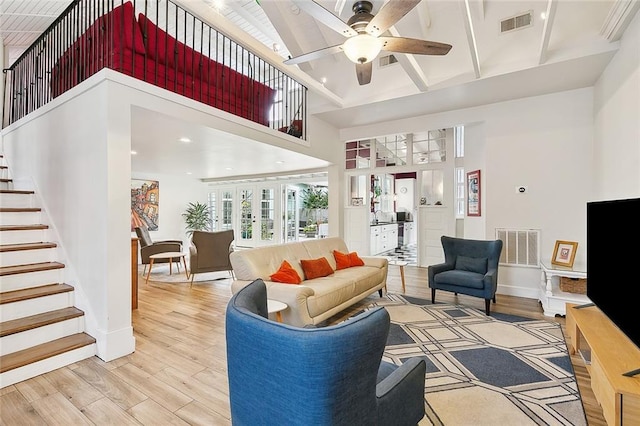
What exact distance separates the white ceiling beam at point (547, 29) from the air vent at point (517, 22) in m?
0.58

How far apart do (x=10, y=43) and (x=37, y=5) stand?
5.29ft

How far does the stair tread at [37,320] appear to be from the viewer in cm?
237

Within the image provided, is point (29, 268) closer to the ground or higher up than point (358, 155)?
closer to the ground

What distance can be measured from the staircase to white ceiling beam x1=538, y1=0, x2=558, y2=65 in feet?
16.2

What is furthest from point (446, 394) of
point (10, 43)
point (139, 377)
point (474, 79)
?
point (10, 43)

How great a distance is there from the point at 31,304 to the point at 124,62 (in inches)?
90.5

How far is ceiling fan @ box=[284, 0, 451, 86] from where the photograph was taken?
6.87 ft

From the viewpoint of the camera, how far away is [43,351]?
2.39 meters

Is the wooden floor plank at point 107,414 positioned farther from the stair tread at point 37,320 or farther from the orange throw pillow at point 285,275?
the orange throw pillow at point 285,275

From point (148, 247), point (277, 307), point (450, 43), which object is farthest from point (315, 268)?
point (148, 247)

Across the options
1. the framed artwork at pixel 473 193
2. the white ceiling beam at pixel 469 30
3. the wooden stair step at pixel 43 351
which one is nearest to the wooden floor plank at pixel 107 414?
the wooden stair step at pixel 43 351

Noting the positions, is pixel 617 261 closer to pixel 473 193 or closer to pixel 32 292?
pixel 473 193

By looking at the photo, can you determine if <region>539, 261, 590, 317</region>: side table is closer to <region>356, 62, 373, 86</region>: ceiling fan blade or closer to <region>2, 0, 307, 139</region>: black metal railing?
<region>356, 62, 373, 86</region>: ceiling fan blade

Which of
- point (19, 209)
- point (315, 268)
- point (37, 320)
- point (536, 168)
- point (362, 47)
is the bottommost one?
point (37, 320)
